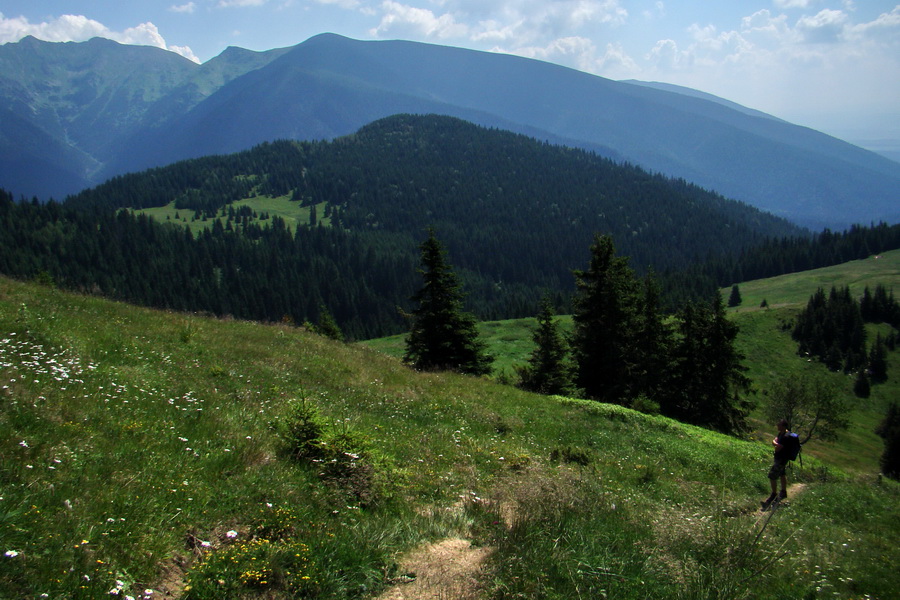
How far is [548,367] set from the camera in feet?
102

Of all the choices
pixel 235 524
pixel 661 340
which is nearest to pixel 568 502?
pixel 235 524

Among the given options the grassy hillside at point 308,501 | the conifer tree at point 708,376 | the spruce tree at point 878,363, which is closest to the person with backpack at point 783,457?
the grassy hillside at point 308,501

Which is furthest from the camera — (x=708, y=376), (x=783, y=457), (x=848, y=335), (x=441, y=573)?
(x=848, y=335)

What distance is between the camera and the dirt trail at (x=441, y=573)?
510 centimetres

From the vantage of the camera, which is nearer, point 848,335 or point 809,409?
point 809,409

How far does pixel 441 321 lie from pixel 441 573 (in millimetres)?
Result: 26342

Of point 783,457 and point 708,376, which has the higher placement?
point 783,457

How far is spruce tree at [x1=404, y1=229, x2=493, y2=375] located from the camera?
3159 centimetres

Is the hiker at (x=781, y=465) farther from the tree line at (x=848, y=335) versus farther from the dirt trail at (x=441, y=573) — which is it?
the tree line at (x=848, y=335)

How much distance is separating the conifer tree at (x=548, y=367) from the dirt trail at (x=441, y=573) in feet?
73.8

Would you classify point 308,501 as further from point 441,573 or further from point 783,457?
point 783,457

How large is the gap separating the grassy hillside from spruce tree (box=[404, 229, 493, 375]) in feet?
→ 55.3

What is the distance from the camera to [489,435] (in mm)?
13914

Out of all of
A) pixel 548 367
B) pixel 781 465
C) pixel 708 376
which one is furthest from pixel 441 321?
pixel 708 376
